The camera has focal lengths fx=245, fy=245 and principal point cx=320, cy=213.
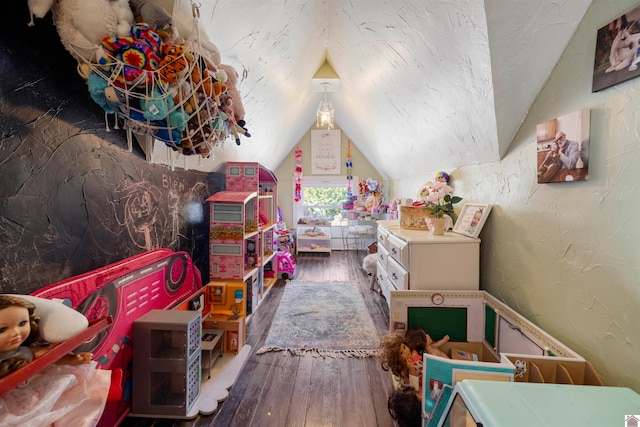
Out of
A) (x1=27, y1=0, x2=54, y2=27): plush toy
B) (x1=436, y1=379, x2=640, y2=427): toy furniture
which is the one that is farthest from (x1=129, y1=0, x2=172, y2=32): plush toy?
(x1=436, y1=379, x2=640, y2=427): toy furniture

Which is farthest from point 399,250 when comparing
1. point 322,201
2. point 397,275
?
point 322,201

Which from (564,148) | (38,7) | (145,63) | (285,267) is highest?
(38,7)

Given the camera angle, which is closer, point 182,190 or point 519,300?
point 519,300

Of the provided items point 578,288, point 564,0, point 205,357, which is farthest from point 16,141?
point 578,288

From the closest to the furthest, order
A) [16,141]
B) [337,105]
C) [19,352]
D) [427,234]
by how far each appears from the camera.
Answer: [19,352], [16,141], [427,234], [337,105]

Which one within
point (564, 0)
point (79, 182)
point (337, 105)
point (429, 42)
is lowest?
point (79, 182)

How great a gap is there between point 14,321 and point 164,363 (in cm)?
88

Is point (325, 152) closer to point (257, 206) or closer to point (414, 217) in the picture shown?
point (257, 206)

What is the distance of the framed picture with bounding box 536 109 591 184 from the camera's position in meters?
0.95

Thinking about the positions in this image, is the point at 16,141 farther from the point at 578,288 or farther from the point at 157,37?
the point at 578,288

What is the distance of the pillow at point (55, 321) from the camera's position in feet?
2.07

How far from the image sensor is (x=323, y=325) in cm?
226

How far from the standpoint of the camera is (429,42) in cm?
139

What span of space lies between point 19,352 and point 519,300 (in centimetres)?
196
